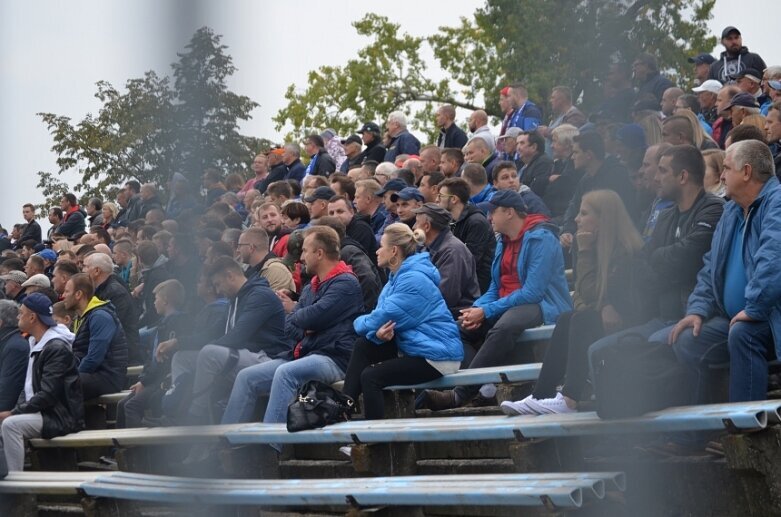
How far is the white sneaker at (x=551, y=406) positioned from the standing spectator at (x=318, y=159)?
7256 millimetres

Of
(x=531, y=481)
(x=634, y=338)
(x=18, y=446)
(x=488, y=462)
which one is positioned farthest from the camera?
(x=18, y=446)

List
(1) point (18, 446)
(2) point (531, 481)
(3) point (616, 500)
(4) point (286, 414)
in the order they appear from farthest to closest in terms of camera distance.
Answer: (1) point (18, 446) < (4) point (286, 414) < (2) point (531, 481) < (3) point (616, 500)

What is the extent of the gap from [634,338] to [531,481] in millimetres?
2285

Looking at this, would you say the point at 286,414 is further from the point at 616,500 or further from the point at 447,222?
the point at 616,500

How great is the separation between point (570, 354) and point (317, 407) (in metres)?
1.57

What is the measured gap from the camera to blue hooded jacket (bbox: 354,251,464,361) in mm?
5629

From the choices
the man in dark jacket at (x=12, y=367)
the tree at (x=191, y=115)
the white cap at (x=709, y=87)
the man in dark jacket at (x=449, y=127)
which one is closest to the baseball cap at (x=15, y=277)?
the man in dark jacket at (x=12, y=367)

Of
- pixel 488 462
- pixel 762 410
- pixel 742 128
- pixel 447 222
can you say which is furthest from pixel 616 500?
pixel 447 222

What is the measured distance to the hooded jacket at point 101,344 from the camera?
790 cm

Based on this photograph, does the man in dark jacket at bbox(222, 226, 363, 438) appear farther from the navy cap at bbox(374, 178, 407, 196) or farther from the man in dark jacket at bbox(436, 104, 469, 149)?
the man in dark jacket at bbox(436, 104, 469, 149)

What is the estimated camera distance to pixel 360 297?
20.4 feet

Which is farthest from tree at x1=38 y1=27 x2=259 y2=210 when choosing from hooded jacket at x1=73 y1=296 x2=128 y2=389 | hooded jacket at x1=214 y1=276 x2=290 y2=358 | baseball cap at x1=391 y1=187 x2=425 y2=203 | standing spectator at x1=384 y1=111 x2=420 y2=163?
standing spectator at x1=384 y1=111 x2=420 y2=163

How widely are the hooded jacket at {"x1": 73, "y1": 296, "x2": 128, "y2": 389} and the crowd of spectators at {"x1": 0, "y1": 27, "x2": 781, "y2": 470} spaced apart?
0.02 meters

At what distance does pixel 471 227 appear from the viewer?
23.2ft
